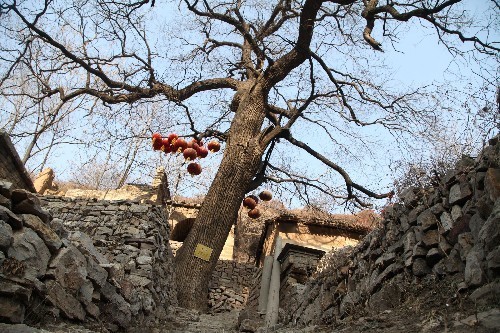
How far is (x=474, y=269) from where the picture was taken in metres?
2.96

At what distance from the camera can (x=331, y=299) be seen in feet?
16.9

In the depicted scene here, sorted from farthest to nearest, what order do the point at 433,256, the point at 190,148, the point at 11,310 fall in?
the point at 190,148 < the point at 433,256 < the point at 11,310

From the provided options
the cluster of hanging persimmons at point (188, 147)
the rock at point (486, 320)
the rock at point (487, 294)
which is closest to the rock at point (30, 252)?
the rock at point (486, 320)

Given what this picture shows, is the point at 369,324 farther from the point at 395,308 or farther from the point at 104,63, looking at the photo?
the point at 104,63

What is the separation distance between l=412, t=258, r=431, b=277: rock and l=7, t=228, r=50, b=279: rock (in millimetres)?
3116

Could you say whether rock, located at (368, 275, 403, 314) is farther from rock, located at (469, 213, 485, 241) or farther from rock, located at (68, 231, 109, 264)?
rock, located at (68, 231, 109, 264)

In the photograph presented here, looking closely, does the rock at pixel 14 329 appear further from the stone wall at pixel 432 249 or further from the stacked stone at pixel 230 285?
the stacked stone at pixel 230 285

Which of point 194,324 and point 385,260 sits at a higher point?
point 385,260

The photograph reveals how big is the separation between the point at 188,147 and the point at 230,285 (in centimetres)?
541

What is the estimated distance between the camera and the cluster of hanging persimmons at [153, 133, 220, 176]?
8.98m

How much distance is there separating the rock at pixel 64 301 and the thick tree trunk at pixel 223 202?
11.6ft

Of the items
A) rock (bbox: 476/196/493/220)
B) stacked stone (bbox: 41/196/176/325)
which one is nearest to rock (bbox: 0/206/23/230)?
stacked stone (bbox: 41/196/176/325)

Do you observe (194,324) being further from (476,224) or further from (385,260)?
(476,224)

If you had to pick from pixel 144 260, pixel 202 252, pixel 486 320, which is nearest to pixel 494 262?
pixel 486 320
